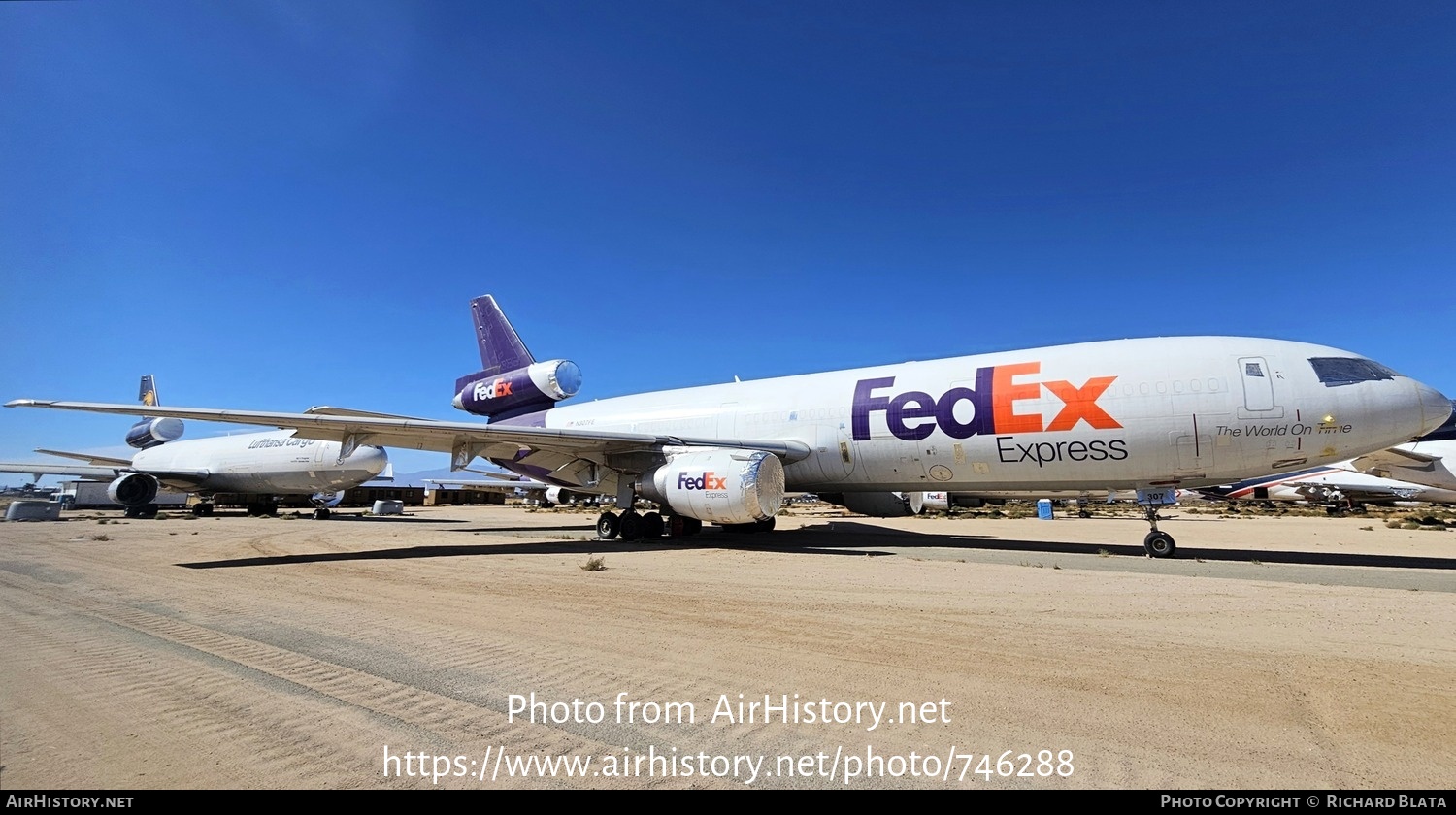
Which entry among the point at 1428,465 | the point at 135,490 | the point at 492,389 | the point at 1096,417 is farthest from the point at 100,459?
the point at 1428,465

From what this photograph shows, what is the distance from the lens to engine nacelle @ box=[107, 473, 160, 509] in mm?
30094

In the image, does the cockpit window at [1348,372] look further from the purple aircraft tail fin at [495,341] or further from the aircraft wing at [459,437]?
the purple aircraft tail fin at [495,341]

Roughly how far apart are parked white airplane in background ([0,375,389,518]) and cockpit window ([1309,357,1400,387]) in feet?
97.9

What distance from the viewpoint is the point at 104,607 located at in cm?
656

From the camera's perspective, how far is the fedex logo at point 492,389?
68.2 ft

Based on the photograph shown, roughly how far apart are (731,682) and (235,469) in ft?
119

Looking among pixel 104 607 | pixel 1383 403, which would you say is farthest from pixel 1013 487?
pixel 104 607

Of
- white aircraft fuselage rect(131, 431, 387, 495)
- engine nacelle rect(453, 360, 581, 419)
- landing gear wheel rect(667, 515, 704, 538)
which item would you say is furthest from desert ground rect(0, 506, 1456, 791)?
white aircraft fuselage rect(131, 431, 387, 495)

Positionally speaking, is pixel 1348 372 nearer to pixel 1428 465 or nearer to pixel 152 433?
pixel 1428 465

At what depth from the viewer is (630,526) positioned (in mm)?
15617

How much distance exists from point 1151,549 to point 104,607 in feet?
50.5

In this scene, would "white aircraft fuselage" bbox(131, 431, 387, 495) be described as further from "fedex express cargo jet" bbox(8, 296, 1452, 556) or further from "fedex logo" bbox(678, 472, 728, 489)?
"fedex logo" bbox(678, 472, 728, 489)
